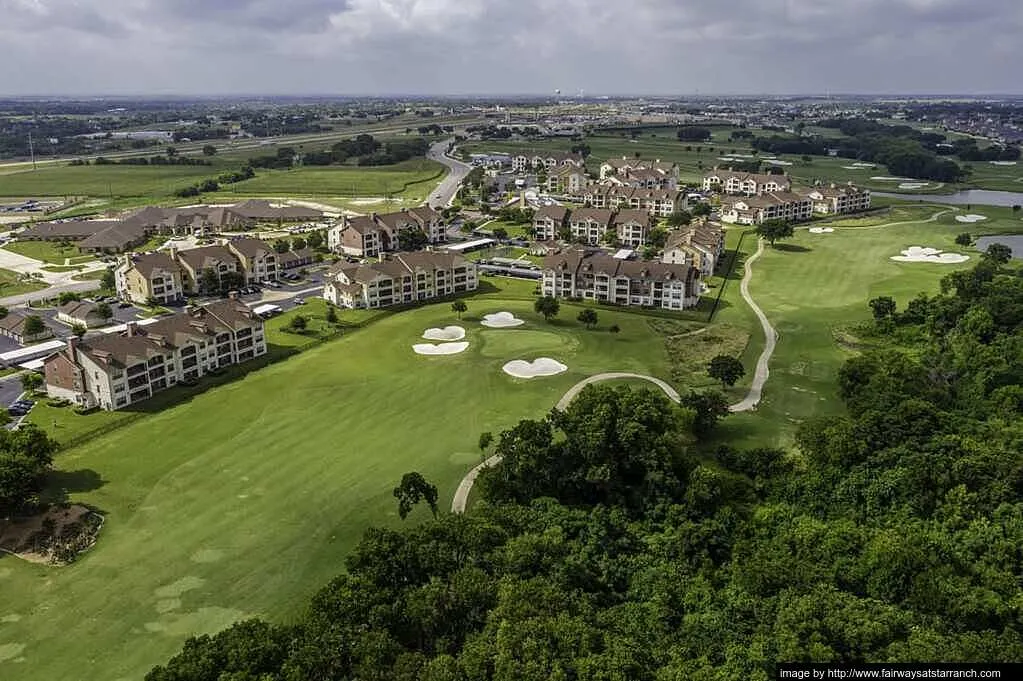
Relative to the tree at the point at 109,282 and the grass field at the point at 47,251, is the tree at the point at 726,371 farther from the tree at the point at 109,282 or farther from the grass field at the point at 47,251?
the grass field at the point at 47,251

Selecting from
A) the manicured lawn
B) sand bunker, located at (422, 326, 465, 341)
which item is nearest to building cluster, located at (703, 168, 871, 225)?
sand bunker, located at (422, 326, 465, 341)

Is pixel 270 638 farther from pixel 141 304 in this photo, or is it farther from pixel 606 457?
pixel 141 304

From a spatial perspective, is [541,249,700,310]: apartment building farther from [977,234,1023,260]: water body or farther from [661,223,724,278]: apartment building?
[977,234,1023,260]: water body

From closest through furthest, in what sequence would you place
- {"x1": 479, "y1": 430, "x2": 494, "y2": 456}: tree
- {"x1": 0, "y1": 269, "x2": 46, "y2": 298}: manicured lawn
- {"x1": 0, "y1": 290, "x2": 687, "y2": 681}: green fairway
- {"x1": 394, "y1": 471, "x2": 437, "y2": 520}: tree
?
{"x1": 0, "y1": 290, "x2": 687, "y2": 681}: green fairway → {"x1": 394, "y1": 471, "x2": 437, "y2": 520}: tree → {"x1": 479, "y1": 430, "x2": 494, "y2": 456}: tree → {"x1": 0, "y1": 269, "x2": 46, "y2": 298}: manicured lawn

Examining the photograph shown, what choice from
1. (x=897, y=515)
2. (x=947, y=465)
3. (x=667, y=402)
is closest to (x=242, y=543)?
(x=667, y=402)

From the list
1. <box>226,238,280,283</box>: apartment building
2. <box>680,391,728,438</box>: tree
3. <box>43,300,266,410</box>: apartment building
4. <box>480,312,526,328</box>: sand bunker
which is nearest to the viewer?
<box>680,391,728,438</box>: tree

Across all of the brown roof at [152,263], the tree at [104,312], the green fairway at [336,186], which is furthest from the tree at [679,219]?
the tree at [104,312]
